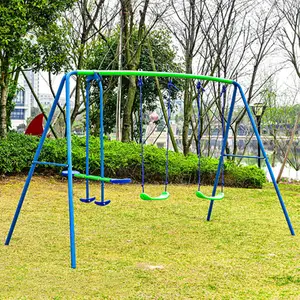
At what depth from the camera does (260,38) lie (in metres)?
13.5

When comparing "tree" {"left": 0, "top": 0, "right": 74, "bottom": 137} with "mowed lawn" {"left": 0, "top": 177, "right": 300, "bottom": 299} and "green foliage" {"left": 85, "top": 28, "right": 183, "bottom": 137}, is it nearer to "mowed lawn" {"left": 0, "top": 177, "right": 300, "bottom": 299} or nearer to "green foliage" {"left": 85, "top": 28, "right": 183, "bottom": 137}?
"mowed lawn" {"left": 0, "top": 177, "right": 300, "bottom": 299}

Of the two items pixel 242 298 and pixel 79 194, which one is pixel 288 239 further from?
pixel 79 194

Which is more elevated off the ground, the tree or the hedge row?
the tree

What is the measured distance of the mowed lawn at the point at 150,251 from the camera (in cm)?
332

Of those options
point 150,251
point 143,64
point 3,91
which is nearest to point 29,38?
point 3,91

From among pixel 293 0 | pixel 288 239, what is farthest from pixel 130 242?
pixel 293 0

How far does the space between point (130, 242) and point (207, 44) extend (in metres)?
9.18

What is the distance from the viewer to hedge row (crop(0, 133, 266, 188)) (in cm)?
868

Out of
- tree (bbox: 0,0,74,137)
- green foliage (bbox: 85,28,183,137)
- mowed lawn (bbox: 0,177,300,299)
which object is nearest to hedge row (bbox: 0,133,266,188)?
tree (bbox: 0,0,74,137)

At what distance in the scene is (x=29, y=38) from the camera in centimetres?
927

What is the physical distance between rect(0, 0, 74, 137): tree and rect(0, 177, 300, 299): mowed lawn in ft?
8.12

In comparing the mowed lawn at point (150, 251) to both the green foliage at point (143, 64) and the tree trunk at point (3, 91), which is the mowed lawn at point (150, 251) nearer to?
the tree trunk at point (3, 91)

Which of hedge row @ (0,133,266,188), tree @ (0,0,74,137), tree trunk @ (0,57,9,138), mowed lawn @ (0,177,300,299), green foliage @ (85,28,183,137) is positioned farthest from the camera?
green foliage @ (85,28,183,137)

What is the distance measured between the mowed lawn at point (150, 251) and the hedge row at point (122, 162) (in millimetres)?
1143
